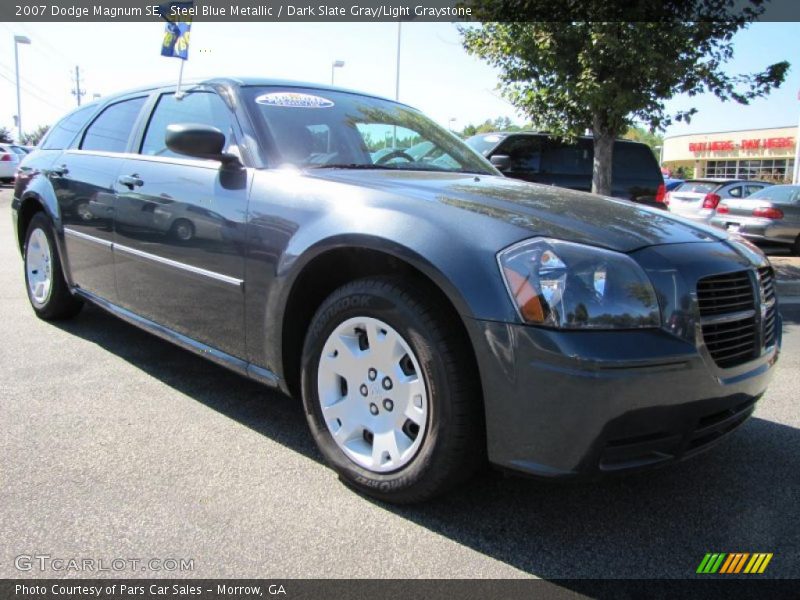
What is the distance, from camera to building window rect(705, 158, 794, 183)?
44.8 meters

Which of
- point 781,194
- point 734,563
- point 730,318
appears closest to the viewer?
point 734,563

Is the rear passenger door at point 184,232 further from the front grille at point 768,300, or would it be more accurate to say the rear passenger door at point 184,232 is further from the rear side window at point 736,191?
the rear side window at point 736,191

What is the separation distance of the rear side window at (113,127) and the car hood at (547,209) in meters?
1.79

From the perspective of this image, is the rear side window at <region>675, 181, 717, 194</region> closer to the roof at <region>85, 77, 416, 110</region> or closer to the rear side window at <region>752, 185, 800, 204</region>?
A: the rear side window at <region>752, 185, 800, 204</region>

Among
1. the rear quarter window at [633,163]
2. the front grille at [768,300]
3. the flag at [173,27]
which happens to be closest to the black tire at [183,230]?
the flag at [173,27]

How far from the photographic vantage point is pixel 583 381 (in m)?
1.88

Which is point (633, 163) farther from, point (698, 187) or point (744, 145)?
point (744, 145)

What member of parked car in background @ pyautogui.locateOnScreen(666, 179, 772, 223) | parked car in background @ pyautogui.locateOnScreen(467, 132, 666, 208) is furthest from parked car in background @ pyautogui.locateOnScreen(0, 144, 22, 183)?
parked car in background @ pyautogui.locateOnScreen(666, 179, 772, 223)

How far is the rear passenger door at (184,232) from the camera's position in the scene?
287cm

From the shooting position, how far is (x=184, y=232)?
10.1ft

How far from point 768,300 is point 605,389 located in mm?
1144

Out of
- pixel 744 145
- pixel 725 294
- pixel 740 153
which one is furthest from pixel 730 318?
pixel 740 153

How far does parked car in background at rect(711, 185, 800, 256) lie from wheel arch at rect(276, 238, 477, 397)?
9.85 m

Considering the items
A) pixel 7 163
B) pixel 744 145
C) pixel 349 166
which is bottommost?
pixel 349 166
